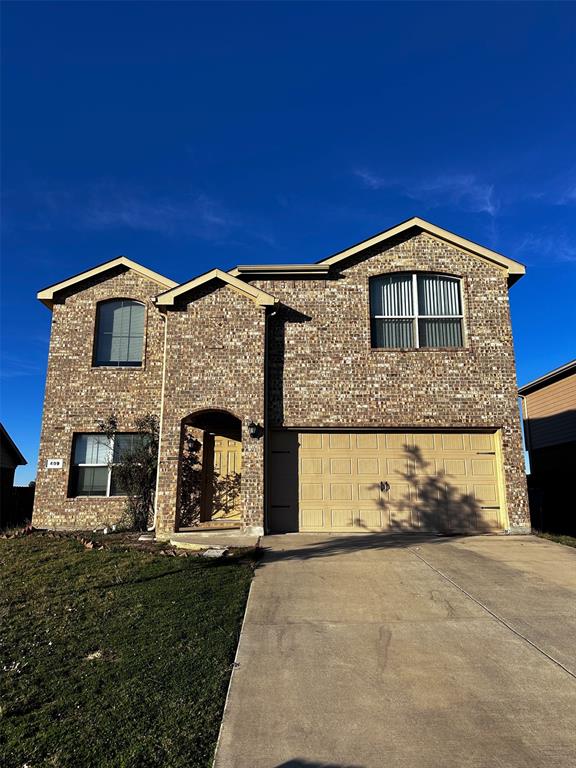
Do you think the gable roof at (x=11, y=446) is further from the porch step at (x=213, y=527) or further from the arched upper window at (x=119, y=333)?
the porch step at (x=213, y=527)

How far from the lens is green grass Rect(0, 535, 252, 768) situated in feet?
11.4

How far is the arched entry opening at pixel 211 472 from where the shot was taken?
13.0 meters

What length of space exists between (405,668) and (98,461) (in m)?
10.5

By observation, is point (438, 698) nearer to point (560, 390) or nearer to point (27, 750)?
point (27, 750)

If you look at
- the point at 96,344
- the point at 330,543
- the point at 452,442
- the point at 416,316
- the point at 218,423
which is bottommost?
the point at 330,543

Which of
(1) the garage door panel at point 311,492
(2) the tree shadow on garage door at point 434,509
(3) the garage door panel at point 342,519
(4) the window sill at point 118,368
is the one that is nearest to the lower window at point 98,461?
(4) the window sill at point 118,368

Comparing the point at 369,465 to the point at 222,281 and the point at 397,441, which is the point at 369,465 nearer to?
the point at 397,441

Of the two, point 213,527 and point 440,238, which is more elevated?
point 440,238

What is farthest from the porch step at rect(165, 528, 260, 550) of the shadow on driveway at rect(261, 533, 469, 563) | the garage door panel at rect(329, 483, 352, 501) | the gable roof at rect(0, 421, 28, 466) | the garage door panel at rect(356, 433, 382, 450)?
the gable roof at rect(0, 421, 28, 466)

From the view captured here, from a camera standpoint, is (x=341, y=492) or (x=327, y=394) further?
(x=327, y=394)

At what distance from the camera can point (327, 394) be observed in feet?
40.7

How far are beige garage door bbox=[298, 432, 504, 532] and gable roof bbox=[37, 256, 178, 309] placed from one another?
5863 millimetres

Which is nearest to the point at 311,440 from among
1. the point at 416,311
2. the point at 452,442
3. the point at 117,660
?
the point at 452,442

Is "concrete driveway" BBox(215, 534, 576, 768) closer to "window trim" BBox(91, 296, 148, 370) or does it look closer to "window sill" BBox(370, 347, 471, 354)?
"window sill" BBox(370, 347, 471, 354)
